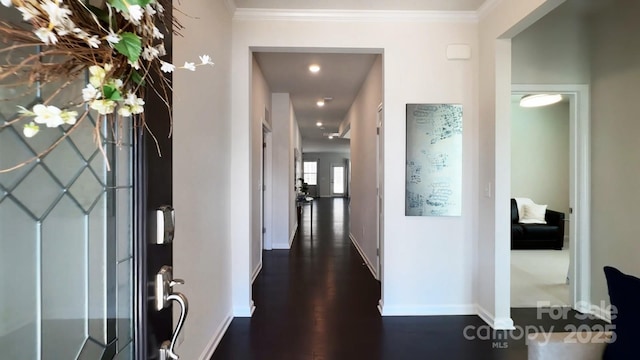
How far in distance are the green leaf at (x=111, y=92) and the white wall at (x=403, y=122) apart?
2476mm

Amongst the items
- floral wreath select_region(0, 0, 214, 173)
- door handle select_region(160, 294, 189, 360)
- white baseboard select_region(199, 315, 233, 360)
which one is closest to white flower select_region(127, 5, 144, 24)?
floral wreath select_region(0, 0, 214, 173)

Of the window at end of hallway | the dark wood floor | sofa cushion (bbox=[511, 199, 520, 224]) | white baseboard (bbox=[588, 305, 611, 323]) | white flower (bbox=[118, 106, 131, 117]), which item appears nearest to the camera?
white flower (bbox=[118, 106, 131, 117])

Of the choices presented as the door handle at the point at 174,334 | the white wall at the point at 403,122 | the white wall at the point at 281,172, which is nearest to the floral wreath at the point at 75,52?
the door handle at the point at 174,334

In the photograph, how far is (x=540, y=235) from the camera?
18.9 feet

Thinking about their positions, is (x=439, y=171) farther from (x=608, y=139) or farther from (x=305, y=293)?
(x=305, y=293)

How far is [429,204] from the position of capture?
122 inches

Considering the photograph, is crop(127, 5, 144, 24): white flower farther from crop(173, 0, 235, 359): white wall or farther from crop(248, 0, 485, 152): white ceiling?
crop(248, 0, 485, 152): white ceiling

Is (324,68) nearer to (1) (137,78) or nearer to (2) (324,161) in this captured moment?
(1) (137,78)

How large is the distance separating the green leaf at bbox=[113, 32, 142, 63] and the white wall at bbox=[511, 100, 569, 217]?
719cm

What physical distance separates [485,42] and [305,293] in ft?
10.3

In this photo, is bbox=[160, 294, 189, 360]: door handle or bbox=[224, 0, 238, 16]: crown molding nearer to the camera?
bbox=[160, 294, 189, 360]: door handle

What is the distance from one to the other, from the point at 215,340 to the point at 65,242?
7.08 feet

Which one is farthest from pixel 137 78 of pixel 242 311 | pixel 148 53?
pixel 242 311

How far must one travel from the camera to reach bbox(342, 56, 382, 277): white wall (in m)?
4.18
